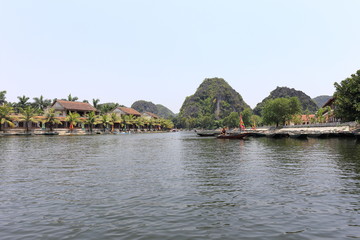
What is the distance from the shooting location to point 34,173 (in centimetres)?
1686

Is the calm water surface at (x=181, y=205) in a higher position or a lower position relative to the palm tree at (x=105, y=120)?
lower

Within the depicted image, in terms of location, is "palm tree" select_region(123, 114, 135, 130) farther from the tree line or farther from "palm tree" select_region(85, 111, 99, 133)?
"palm tree" select_region(85, 111, 99, 133)

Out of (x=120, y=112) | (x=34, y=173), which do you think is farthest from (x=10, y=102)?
(x=34, y=173)

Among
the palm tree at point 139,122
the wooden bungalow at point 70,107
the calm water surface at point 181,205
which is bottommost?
the calm water surface at point 181,205

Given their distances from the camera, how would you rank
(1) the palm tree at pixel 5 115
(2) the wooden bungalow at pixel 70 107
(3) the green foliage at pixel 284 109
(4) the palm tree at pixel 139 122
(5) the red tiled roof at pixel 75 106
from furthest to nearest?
(4) the palm tree at pixel 139 122 < (3) the green foliage at pixel 284 109 < (5) the red tiled roof at pixel 75 106 < (2) the wooden bungalow at pixel 70 107 < (1) the palm tree at pixel 5 115

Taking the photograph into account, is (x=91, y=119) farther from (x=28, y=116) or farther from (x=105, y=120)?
(x=28, y=116)

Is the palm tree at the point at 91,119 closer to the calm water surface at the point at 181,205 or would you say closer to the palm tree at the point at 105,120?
the palm tree at the point at 105,120

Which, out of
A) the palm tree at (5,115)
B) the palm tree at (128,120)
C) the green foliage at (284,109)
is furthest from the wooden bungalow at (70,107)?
the green foliage at (284,109)

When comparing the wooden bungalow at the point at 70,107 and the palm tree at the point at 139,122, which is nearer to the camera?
the wooden bungalow at the point at 70,107

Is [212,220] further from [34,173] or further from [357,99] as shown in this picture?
[357,99]

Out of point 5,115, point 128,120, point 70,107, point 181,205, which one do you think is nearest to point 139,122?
point 128,120

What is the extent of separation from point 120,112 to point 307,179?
120 metres

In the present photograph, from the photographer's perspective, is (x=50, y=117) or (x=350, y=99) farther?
(x=50, y=117)

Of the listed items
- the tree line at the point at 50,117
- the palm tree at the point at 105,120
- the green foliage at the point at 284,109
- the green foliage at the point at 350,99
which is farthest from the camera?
the palm tree at the point at 105,120
